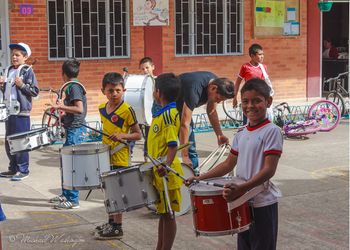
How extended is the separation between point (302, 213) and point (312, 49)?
986 centimetres

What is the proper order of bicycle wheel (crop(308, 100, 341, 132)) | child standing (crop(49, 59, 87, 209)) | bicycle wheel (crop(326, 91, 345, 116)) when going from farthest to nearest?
bicycle wheel (crop(326, 91, 345, 116)) → bicycle wheel (crop(308, 100, 341, 132)) → child standing (crop(49, 59, 87, 209))

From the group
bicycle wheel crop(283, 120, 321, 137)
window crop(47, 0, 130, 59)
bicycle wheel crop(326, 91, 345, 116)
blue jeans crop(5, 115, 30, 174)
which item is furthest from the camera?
bicycle wheel crop(326, 91, 345, 116)

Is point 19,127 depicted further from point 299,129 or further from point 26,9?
point 299,129

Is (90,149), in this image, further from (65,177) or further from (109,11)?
(109,11)

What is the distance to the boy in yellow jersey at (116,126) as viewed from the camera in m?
6.38

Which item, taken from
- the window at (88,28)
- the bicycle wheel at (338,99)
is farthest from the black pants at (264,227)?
the bicycle wheel at (338,99)

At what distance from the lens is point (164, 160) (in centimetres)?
558

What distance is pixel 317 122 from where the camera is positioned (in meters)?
12.4

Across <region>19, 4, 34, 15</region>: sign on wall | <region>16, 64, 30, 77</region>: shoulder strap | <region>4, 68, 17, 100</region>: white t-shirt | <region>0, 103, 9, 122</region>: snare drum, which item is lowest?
<region>0, 103, 9, 122</region>: snare drum

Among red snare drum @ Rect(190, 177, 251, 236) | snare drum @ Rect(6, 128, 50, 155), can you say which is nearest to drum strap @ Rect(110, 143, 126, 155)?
snare drum @ Rect(6, 128, 50, 155)

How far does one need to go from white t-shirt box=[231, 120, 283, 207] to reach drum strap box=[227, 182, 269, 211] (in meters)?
0.07

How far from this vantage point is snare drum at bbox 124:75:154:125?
1003 cm

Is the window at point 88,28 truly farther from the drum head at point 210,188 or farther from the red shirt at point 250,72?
the drum head at point 210,188

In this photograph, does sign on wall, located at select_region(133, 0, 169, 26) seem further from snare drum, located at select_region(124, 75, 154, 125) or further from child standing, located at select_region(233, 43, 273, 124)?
snare drum, located at select_region(124, 75, 154, 125)
